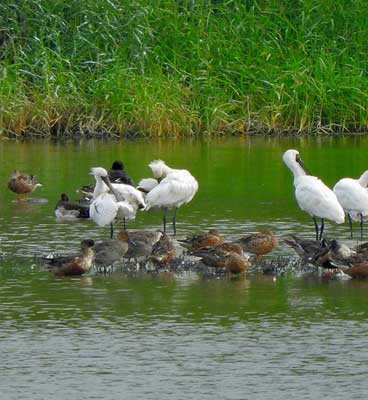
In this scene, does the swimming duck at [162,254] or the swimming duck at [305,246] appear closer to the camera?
the swimming duck at [305,246]

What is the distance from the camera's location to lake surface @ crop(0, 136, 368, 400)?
9562 mm

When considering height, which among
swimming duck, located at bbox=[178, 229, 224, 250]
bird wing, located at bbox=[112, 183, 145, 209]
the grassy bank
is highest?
the grassy bank

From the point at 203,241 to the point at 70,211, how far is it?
327cm

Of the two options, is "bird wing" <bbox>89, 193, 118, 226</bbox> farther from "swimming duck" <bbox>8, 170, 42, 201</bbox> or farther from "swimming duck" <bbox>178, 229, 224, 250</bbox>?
"swimming duck" <bbox>8, 170, 42, 201</bbox>

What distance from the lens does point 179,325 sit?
11.2 m

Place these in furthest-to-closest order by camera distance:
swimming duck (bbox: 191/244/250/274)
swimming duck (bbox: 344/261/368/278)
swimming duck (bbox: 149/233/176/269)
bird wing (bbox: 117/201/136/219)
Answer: bird wing (bbox: 117/201/136/219) < swimming duck (bbox: 149/233/176/269) < swimming duck (bbox: 191/244/250/274) < swimming duck (bbox: 344/261/368/278)

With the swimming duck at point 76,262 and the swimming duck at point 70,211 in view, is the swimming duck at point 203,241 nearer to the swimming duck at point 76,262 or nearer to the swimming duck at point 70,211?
the swimming duck at point 76,262

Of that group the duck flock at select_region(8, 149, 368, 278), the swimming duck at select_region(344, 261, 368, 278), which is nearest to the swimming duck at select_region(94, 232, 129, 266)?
the duck flock at select_region(8, 149, 368, 278)

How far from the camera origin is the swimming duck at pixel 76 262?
13.0 meters

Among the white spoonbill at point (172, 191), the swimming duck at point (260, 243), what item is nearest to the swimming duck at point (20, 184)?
the white spoonbill at point (172, 191)

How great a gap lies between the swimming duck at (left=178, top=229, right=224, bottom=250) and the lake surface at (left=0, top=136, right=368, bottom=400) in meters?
0.52

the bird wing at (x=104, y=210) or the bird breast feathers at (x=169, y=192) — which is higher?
the bird breast feathers at (x=169, y=192)

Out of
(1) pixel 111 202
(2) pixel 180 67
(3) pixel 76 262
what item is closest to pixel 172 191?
(1) pixel 111 202

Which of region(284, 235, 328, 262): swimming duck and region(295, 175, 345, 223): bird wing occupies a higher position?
region(295, 175, 345, 223): bird wing
